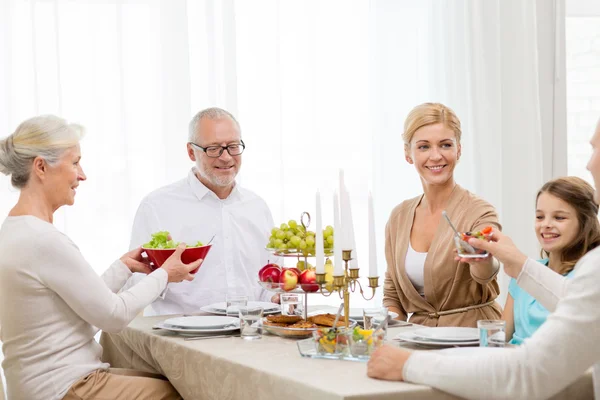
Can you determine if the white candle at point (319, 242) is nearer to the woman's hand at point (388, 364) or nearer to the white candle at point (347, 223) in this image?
the white candle at point (347, 223)

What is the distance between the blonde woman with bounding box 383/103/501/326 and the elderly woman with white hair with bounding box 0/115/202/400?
0.98 m

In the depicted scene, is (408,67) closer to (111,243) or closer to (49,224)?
(111,243)

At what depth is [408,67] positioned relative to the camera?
15.0 ft

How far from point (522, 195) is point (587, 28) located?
51.6 inches

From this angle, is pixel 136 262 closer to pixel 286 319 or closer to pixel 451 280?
pixel 286 319

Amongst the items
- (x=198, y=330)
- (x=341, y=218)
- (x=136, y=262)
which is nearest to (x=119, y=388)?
(x=198, y=330)

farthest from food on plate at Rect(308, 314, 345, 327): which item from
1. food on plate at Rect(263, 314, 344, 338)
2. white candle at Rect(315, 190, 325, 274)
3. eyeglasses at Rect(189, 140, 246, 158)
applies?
eyeglasses at Rect(189, 140, 246, 158)

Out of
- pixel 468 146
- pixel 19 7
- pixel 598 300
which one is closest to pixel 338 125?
pixel 468 146

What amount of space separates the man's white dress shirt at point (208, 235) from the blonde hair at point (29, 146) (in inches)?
33.7

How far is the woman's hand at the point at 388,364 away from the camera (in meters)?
1.72

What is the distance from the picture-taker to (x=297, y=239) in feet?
7.63

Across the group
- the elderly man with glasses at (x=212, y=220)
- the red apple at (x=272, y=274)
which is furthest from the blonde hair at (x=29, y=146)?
the elderly man with glasses at (x=212, y=220)

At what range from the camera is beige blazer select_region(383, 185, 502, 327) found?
2723 mm

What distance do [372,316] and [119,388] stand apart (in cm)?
81
